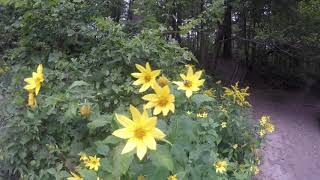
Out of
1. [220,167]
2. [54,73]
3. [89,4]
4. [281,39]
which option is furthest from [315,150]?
[54,73]

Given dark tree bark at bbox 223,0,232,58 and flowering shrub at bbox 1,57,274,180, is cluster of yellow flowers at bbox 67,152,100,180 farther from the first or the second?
dark tree bark at bbox 223,0,232,58

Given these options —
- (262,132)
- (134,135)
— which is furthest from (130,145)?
(262,132)

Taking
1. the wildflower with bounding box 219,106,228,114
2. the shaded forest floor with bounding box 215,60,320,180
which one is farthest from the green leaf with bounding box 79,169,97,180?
the shaded forest floor with bounding box 215,60,320,180

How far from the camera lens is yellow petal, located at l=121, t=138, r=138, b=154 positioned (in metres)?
1.18

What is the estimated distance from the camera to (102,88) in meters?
2.42

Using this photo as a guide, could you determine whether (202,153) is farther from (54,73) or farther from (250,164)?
(250,164)

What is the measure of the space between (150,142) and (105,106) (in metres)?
1.07

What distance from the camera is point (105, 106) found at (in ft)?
7.29

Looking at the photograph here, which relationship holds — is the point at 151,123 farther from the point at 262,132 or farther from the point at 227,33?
the point at 227,33

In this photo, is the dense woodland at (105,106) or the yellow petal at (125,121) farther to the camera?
the dense woodland at (105,106)

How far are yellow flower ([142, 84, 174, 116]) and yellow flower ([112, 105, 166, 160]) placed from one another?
145 mm

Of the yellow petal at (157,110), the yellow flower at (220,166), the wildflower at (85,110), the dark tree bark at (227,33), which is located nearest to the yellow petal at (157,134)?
the yellow petal at (157,110)

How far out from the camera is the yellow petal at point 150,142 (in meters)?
1.17

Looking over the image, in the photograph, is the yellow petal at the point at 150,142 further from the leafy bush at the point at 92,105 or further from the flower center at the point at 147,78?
the flower center at the point at 147,78
